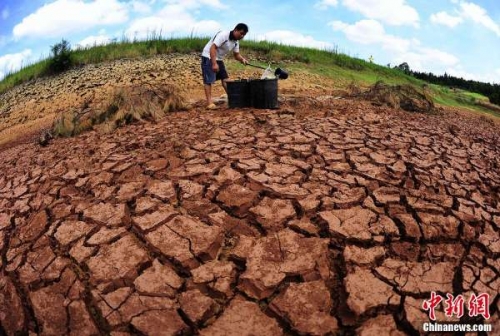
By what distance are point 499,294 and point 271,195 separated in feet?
3.59

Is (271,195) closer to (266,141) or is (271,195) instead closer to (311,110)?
(266,141)

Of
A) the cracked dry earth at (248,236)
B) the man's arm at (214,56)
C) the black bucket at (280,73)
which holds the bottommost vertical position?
the cracked dry earth at (248,236)

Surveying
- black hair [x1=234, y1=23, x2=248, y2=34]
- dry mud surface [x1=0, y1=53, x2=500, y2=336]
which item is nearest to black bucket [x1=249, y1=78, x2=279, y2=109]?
black hair [x1=234, y1=23, x2=248, y2=34]

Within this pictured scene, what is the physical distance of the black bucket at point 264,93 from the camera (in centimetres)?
389

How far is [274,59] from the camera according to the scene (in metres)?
9.05

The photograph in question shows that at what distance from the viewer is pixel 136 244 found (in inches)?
71.9

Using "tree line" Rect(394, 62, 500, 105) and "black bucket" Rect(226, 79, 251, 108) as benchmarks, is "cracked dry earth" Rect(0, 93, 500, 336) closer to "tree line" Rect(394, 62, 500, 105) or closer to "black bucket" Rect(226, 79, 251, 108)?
"black bucket" Rect(226, 79, 251, 108)

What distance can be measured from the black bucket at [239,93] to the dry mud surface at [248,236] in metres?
1.06

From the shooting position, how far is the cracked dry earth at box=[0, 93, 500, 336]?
1.50 meters

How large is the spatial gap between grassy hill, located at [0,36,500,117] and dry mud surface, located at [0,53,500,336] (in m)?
5.88

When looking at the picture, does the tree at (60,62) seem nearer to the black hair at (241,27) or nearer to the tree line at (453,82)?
the black hair at (241,27)

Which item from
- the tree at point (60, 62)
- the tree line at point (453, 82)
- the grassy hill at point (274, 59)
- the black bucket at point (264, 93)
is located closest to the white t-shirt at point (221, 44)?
the black bucket at point (264, 93)

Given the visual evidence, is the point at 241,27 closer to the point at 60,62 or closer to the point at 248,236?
the point at 248,236

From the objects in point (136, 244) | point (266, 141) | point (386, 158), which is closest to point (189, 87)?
point (266, 141)
